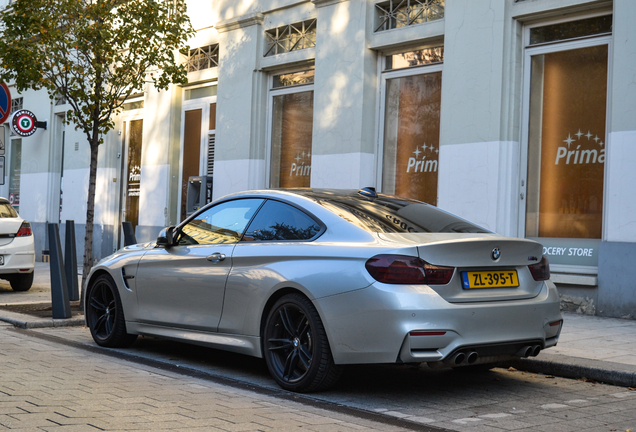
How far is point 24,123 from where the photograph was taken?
66.2 feet

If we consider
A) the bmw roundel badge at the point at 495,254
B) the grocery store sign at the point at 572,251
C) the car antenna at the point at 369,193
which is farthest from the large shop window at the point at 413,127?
the bmw roundel badge at the point at 495,254

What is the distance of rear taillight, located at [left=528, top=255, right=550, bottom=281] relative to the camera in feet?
17.1

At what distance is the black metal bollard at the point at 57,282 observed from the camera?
340 inches

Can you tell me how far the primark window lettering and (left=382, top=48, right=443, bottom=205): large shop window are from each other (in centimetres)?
164

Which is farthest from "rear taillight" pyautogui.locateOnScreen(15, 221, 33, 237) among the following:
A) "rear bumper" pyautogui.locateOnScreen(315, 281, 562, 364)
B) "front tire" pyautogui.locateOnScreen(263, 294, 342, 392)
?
"rear bumper" pyautogui.locateOnScreen(315, 281, 562, 364)

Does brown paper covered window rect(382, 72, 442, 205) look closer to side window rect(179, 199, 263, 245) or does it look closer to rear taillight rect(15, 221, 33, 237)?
side window rect(179, 199, 263, 245)

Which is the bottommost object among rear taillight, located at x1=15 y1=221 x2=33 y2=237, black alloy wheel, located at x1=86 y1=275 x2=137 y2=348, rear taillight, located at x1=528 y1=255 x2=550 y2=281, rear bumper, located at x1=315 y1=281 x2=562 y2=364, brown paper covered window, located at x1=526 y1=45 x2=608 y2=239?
black alloy wheel, located at x1=86 y1=275 x2=137 y2=348

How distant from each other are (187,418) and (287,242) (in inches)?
62.5

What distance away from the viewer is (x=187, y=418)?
4320 mm

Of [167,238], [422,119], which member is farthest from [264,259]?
[422,119]

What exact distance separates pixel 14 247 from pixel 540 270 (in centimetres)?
920

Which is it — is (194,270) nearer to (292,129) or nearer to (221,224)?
(221,224)

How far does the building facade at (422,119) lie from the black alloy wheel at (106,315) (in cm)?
523

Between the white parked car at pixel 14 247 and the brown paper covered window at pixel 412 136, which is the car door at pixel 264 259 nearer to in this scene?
the brown paper covered window at pixel 412 136
